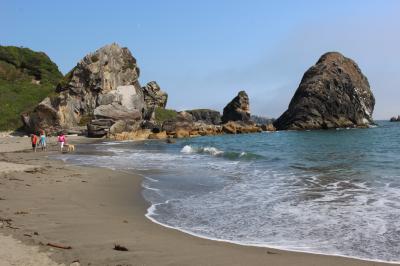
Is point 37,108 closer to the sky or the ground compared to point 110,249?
closer to the sky

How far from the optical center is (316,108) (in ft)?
266

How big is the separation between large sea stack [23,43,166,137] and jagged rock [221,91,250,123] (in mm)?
28753

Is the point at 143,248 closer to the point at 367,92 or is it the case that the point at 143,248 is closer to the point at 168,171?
the point at 168,171

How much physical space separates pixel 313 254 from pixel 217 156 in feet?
77.1

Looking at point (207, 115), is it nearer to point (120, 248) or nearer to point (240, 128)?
point (240, 128)

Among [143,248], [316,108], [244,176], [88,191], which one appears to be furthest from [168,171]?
[316,108]

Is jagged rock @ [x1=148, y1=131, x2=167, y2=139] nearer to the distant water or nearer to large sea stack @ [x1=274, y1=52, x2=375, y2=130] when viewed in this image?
large sea stack @ [x1=274, y1=52, x2=375, y2=130]

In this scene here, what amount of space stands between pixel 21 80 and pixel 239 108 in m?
45.7

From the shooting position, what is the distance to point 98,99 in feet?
218

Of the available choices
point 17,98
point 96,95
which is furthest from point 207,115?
point 17,98

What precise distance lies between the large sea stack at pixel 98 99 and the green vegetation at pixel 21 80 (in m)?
8.12

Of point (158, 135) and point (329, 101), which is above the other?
point (329, 101)

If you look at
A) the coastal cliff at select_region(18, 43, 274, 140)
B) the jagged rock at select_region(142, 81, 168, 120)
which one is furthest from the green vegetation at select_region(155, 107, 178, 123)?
the coastal cliff at select_region(18, 43, 274, 140)

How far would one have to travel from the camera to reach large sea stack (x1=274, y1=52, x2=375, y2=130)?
80688 mm
